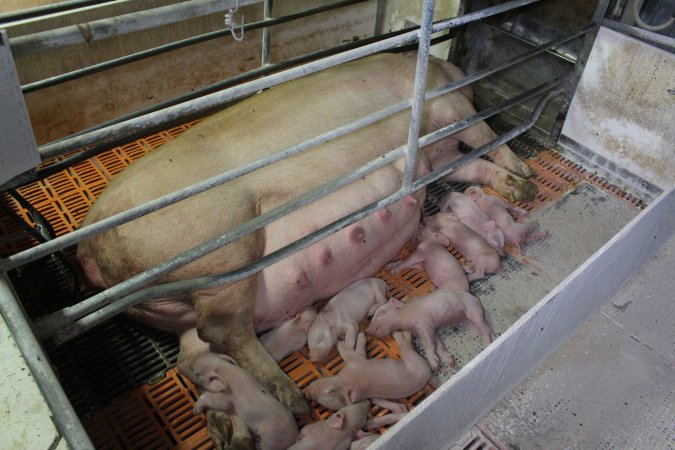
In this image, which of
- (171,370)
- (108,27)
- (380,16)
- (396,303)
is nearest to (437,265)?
(396,303)

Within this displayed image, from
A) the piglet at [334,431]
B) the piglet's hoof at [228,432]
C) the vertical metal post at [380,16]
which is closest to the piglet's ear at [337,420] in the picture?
the piglet at [334,431]

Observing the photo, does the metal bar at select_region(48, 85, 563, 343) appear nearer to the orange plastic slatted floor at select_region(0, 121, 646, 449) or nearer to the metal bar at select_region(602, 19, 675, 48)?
the orange plastic slatted floor at select_region(0, 121, 646, 449)

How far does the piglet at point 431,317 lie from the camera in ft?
7.73

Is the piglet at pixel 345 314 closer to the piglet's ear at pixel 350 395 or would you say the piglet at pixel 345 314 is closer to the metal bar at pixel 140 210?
the piglet's ear at pixel 350 395

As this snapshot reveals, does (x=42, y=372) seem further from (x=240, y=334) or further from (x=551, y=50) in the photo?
(x=551, y=50)

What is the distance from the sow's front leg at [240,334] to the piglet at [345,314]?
8.0 inches

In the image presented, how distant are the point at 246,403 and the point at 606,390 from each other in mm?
1437

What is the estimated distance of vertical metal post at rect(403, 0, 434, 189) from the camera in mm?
1846

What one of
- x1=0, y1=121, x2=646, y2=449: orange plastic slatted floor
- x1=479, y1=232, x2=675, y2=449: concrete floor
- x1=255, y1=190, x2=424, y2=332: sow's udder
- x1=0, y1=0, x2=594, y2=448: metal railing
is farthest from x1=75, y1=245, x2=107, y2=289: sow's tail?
x1=479, y1=232, x2=675, y2=449: concrete floor

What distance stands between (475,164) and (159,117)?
Answer: 2.08m

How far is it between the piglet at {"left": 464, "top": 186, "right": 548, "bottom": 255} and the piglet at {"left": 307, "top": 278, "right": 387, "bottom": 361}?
2.36 feet

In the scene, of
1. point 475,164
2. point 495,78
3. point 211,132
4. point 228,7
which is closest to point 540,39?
point 495,78

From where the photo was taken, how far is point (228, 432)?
1950 mm

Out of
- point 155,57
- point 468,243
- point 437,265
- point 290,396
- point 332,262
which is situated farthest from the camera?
point 155,57
